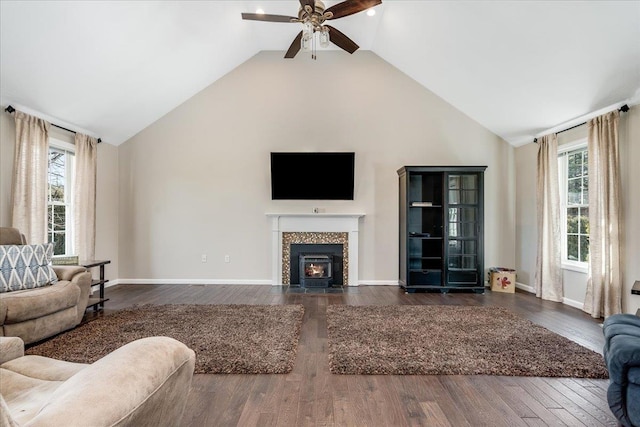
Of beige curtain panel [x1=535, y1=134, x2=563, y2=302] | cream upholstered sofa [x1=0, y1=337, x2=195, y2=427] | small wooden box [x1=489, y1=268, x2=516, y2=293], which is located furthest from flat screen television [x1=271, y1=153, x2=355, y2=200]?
cream upholstered sofa [x1=0, y1=337, x2=195, y2=427]

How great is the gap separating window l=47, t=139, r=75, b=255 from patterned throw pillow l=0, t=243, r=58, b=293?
1.43 meters

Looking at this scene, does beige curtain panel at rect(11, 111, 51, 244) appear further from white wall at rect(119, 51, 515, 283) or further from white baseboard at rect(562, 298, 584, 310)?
white baseboard at rect(562, 298, 584, 310)

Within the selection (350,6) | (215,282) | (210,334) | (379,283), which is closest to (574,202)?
(379,283)

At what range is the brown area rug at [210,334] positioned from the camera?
2416 mm

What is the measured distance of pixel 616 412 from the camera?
1.67 meters


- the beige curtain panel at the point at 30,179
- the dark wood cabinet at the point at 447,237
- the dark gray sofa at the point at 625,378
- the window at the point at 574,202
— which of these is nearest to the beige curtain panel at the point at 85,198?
the beige curtain panel at the point at 30,179

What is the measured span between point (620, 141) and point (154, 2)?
18.4 feet

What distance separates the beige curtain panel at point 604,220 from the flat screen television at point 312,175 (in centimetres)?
319

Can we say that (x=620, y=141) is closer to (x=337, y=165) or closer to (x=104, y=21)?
(x=337, y=165)

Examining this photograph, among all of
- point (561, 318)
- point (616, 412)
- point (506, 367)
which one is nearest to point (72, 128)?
point (506, 367)

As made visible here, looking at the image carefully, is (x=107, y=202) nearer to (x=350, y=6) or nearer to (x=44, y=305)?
(x=44, y=305)

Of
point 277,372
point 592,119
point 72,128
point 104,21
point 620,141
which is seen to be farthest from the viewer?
point 72,128

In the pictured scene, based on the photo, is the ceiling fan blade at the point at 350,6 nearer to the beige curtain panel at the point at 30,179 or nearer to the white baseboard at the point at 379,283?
the beige curtain panel at the point at 30,179

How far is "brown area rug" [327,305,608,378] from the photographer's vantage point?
2.32 m
